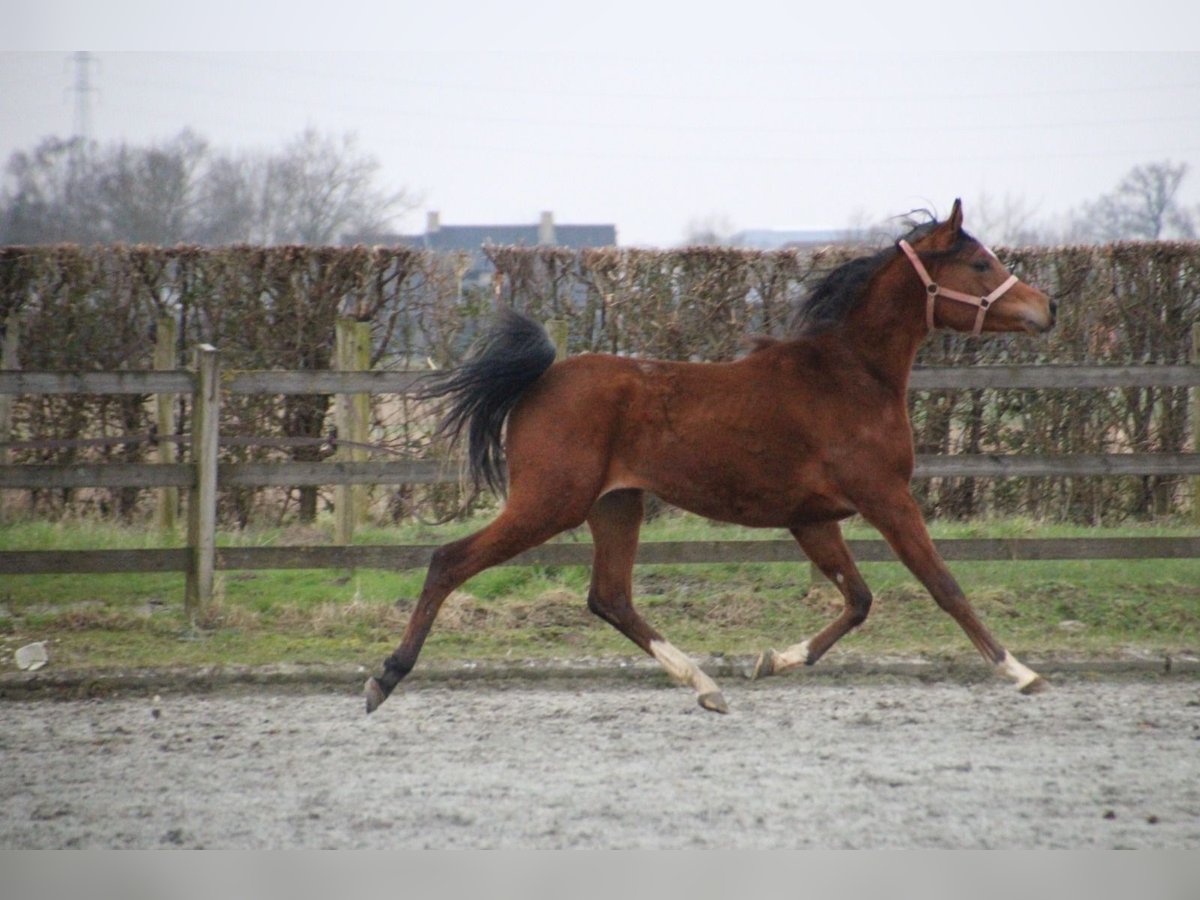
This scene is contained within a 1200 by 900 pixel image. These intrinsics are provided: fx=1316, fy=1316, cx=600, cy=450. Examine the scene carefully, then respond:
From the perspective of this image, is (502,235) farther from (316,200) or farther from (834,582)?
(834,582)

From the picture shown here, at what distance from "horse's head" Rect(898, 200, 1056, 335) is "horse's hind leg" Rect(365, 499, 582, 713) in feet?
5.90

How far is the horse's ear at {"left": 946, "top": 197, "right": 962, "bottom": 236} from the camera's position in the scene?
552 centimetres

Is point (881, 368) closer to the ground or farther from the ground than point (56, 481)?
farther from the ground

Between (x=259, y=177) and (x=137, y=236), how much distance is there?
7.89 m

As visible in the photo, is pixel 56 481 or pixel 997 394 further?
pixel 997 394

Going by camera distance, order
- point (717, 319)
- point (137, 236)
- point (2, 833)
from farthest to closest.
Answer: point (137, 236) → point (717, 319) → point (2, 833)

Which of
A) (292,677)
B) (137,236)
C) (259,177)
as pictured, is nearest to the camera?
(292,677)

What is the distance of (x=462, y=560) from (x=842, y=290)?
2014mm

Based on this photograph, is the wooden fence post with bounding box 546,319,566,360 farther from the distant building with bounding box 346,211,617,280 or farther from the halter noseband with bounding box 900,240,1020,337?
the distant building with bounding box 346,211,617,280

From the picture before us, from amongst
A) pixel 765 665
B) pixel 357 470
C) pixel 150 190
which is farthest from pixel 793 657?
pixel 150 190

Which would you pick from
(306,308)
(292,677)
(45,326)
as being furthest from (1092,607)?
(45,326)

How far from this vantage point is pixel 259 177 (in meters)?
24.9

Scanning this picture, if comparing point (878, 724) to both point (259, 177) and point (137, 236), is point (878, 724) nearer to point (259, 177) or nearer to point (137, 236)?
point (137, 236)

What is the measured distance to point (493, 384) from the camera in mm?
5574
